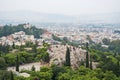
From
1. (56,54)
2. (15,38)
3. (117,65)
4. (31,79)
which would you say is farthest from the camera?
(15,38)

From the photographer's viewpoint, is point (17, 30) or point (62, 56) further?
point (17, 30)

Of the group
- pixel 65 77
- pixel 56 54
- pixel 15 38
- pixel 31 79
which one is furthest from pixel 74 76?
pixel 15 38

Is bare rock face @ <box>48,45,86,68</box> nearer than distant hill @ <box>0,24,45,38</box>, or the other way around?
bare rock face @ <box>48,45,86,68</box>

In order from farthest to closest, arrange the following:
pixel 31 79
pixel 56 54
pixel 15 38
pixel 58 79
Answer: pixel 15 38 < pixel 56 54 < pixel 58 79 < pixel 31 79

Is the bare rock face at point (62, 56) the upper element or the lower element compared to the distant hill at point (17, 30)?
upper

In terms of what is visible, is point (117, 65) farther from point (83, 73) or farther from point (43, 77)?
point (43, 77)

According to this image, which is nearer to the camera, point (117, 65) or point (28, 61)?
point (117, 65)

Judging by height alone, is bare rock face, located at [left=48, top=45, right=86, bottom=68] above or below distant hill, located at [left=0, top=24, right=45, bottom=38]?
above

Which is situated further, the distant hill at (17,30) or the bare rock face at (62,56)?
the distant hill at (17,30)

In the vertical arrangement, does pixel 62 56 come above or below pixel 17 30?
above
